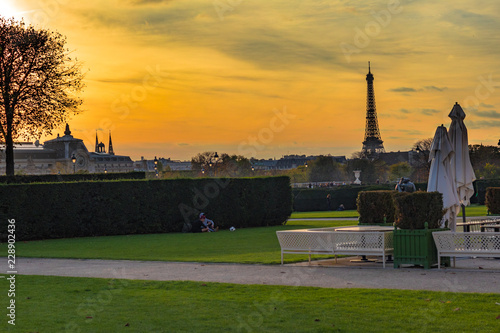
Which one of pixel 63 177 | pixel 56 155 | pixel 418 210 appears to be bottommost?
pixel 418 210

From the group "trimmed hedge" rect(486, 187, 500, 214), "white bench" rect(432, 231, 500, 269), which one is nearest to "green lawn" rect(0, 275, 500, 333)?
"white bench" rect(432, 231, 500, 269)

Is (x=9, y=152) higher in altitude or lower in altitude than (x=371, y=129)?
lower

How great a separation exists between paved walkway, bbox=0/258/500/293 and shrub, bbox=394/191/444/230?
A: 3.29ft

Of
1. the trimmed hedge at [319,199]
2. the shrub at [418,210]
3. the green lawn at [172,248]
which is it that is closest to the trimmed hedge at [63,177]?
the green lawn at [172,248]

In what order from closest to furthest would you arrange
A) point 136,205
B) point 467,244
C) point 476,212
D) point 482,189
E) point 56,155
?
point 467,244 < point 136,205 < point 476,212 < point 482,189 < point 56,155

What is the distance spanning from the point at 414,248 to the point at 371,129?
138 m

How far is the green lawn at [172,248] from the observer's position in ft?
58.8

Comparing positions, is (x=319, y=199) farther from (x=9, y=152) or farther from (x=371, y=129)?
(x=371, y=129)

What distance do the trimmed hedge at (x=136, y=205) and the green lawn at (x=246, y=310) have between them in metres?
16.7

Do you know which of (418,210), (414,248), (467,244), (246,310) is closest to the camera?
(246,310)

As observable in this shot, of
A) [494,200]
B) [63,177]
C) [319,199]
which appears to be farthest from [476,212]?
[63,177]

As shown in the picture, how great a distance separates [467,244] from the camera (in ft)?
45.6

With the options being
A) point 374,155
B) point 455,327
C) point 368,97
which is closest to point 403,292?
point 455,327

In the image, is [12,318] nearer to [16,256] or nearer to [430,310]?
[430,310]
